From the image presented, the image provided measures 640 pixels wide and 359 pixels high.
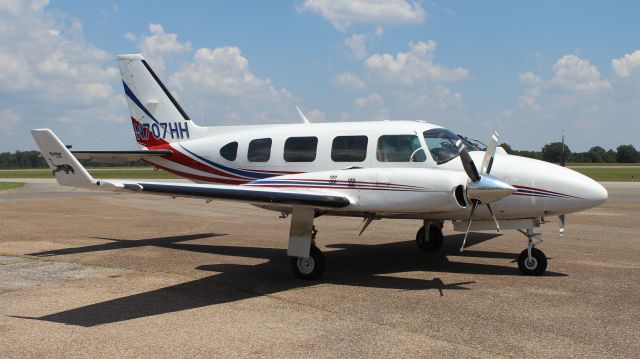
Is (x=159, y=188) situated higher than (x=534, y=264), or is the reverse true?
(x=159, y=188)

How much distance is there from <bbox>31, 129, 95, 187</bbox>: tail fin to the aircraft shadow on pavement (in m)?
1.90

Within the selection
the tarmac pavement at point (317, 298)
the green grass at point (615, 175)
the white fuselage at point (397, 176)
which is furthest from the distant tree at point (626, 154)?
the white fuselage at point (397, 176)

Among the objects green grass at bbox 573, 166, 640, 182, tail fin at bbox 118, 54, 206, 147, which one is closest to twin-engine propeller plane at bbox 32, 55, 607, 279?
tail fin at bbox 118, 54, 206, 147

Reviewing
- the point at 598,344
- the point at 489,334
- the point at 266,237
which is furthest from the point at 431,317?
the point at 266,237

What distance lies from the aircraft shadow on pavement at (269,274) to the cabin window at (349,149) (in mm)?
2210

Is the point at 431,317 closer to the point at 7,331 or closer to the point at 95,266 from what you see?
the point at 7,331

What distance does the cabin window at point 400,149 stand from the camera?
33.0 ft

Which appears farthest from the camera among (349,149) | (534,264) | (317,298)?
(349,149)

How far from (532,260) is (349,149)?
3964mm

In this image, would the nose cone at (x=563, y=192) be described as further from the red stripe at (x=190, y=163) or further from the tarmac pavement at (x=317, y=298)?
the red stripe at (x=190, y=163)

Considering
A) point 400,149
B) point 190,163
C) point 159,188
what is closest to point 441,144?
point 400,149

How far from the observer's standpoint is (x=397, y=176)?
8.94 m

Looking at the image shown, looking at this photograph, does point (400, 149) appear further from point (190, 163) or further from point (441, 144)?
point (190, 163)

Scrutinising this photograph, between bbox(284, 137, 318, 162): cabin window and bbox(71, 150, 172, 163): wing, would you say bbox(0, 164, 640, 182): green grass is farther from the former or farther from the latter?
bbox(284, 137, 318, 162): cabin window
